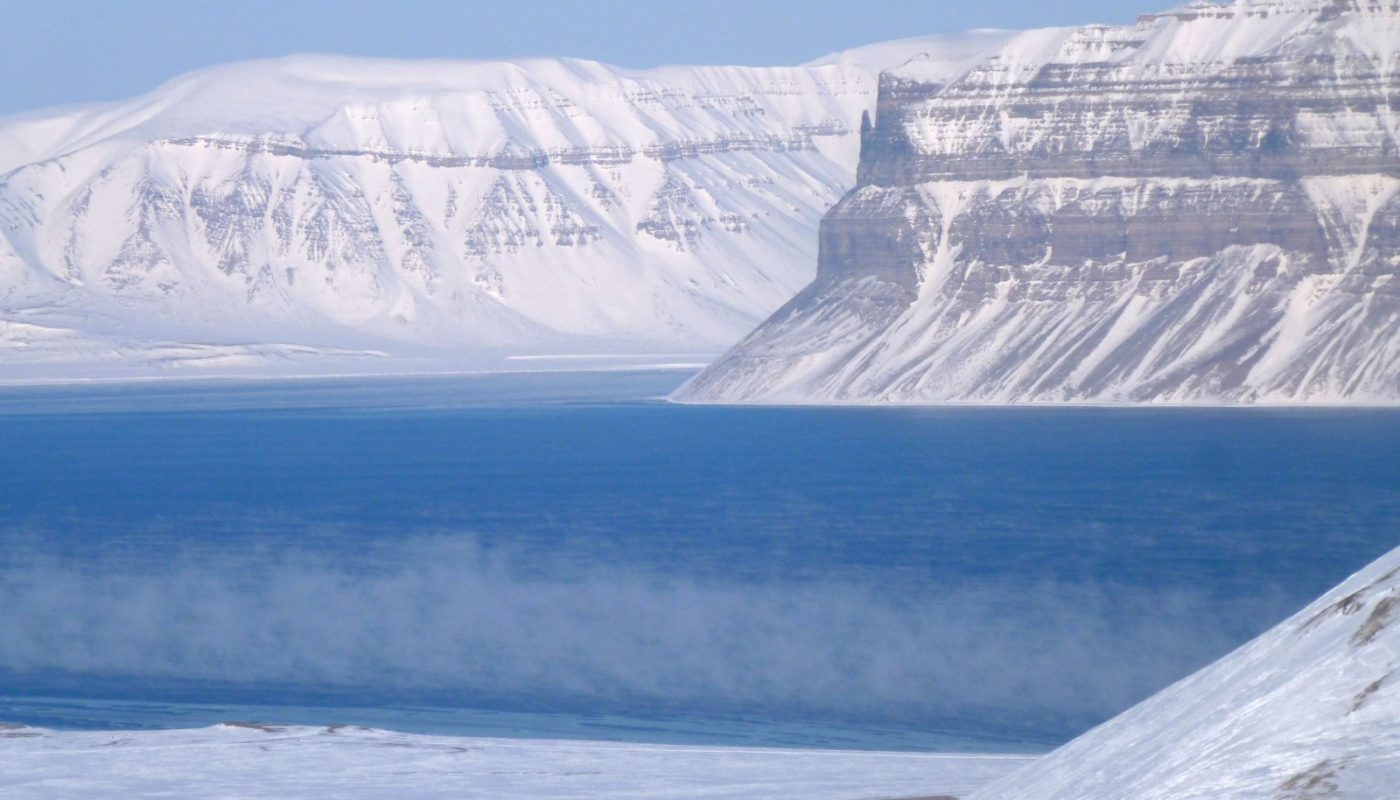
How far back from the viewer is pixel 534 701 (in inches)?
1329

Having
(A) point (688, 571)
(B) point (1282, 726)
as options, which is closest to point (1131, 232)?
(A) point (688, 571)

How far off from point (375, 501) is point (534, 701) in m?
42.7

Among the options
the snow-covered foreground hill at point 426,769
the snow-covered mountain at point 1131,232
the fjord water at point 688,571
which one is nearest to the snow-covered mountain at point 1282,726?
the snow-covered foreground hill at point 426,769

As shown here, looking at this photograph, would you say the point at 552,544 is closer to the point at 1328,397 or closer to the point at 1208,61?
the point at 1328,397

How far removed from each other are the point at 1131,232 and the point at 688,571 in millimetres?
77716

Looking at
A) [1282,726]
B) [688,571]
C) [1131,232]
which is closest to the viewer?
[1282,726]

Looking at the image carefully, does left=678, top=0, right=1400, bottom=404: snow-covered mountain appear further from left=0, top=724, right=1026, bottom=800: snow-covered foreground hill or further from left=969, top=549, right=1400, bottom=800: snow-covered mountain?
left=969, top=549, right=1400, bottom=800: snow-covered mountain

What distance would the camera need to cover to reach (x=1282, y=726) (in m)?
13.0

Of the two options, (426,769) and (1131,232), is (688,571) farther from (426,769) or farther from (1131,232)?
(1131,232)

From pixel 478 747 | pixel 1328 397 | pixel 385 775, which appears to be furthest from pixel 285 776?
pixel 1328 397

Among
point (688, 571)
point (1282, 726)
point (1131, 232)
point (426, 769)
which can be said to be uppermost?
point (1131, 232)

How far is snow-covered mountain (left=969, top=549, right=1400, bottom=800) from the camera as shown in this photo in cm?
1235

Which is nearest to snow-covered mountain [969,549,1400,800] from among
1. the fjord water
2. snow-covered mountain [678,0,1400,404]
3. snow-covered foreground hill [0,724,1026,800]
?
snow-covered foreground hill [0,724,1026,800]

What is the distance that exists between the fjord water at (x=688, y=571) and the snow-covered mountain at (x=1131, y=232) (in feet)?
19.9
